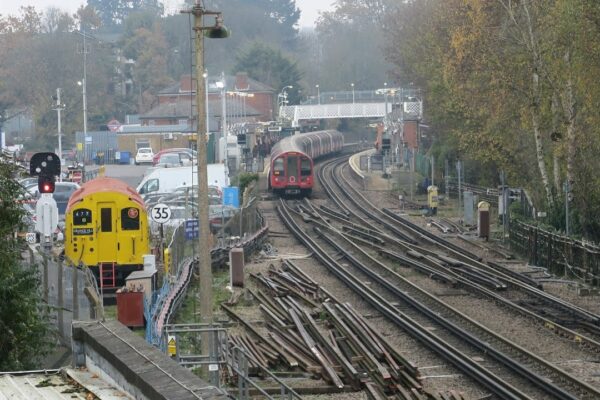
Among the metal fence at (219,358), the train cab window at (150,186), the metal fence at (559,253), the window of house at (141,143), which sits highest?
the window of house at (141,143)

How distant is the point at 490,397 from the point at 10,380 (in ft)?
27.0

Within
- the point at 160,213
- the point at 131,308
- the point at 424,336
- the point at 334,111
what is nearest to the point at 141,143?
the point at 334,111

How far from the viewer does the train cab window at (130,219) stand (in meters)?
28.0

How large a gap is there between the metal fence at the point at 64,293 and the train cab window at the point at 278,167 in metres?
35.7

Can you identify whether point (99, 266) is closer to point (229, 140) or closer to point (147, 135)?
point (229, 140)

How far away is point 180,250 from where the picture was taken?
30906 millimetres

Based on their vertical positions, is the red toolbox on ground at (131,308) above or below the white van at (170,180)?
below

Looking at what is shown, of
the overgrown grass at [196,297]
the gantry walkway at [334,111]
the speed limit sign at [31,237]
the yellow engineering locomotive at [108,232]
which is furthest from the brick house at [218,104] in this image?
the yellow engineering locomotive at [108,232]

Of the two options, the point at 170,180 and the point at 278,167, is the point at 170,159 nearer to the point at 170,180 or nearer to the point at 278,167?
the point at 278,167

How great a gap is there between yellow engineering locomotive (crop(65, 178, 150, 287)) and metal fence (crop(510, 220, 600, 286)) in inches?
422

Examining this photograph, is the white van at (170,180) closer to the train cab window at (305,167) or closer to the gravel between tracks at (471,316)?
the train cab window at (305,167)

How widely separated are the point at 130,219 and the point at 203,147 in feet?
41.1

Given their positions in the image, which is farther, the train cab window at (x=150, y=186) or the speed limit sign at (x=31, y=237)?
the train cab window at (x=150, y=186)

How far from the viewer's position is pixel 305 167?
5597cm
